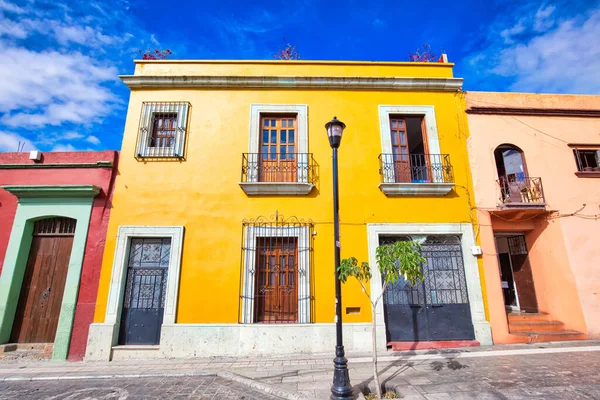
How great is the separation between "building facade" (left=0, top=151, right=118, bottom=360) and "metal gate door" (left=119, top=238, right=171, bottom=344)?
2.50 ft

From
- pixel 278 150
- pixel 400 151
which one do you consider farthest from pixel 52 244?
pixel 400 151

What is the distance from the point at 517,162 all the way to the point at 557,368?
549cm

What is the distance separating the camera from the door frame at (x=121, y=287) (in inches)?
261

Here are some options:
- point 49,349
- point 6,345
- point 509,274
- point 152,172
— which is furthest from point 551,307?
point 6,345

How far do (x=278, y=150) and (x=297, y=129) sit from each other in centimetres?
83

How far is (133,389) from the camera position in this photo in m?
4.96

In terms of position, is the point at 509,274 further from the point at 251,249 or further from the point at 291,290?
the point at 251,249

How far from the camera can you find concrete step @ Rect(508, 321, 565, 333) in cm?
735

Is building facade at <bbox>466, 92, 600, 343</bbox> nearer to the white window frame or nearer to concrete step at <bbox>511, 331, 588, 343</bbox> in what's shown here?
concrete step at <bbox>511, 331, 588, 343</bbox>

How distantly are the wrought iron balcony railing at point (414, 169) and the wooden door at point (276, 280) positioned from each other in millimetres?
3255

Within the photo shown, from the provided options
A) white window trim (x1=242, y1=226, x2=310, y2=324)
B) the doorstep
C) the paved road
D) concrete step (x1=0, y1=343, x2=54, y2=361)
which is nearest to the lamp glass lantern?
white window trim (x1=242, y1=226, x2=310, y2=324)

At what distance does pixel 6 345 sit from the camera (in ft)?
22.0

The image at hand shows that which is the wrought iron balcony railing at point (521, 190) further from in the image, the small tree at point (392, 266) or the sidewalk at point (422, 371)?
the small tree at point (392, 266)

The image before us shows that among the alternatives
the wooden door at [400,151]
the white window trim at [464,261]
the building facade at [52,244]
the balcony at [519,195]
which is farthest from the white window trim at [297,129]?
the balcony at [519,195]
